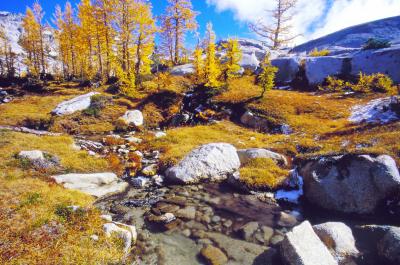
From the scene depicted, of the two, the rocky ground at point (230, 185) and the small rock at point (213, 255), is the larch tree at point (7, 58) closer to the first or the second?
the rocky ground at point (230, 185)

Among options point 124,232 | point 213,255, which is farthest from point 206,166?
point 124,232

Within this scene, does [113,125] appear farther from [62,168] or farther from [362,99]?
[362,99]

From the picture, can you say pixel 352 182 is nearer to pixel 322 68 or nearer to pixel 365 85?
pixel 365 85

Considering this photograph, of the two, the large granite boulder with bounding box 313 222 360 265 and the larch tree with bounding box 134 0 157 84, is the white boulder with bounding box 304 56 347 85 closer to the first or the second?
the larch tree with bounding box 134 0 157 84

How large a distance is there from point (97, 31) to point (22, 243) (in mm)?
33225

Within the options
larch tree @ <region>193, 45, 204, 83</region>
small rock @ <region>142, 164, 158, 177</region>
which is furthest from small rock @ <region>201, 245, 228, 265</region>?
larch tree @ <region>193, 45, 204, 83</region>

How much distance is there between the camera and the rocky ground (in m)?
7.69

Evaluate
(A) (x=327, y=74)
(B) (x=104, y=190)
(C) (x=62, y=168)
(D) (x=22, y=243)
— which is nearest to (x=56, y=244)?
(D) (x=22, y=243)

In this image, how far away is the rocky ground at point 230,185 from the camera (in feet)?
25.2

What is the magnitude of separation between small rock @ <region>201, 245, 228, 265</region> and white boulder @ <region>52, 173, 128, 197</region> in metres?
5.73

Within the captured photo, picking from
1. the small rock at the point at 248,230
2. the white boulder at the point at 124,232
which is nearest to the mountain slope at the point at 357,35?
the small rock at the point at 248,230

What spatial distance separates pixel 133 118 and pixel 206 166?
1313 cm

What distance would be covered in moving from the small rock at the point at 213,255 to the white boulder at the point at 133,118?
17227 mm

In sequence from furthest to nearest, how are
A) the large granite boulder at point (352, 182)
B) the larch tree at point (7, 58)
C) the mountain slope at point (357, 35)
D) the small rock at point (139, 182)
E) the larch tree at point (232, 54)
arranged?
the mountain slope at point (357, 35), the larch tree at point (7, 58), the larch tree at point (232, 54), the small rock at point (139, 182), the large granite boulder at point (352, 182)
